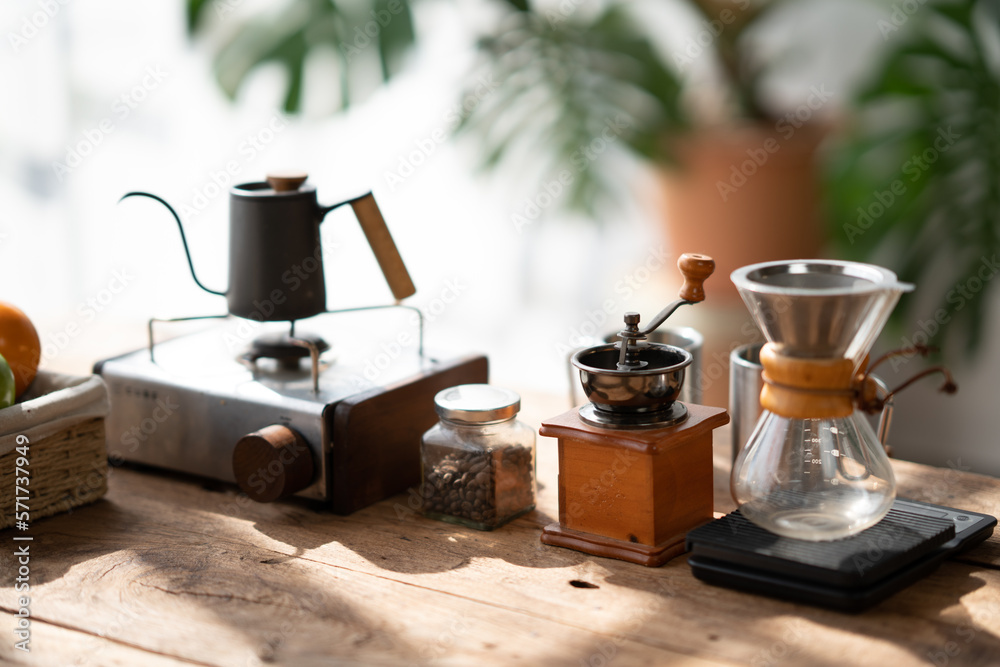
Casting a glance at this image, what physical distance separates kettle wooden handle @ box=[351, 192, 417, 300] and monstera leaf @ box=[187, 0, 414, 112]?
102 centimetres

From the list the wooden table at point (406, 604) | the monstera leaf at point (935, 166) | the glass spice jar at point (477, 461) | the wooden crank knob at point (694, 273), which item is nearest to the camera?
the wooden table at point (406, 604)

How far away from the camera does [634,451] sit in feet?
3.02

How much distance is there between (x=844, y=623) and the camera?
815mm

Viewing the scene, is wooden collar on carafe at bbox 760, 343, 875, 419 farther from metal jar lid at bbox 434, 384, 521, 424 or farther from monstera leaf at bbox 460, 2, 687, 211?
monstera leaf at bbox 460, 2, 687, 211

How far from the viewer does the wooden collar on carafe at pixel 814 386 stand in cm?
85

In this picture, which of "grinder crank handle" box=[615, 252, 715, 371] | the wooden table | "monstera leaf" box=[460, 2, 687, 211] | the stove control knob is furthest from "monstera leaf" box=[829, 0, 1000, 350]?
the stove control knob

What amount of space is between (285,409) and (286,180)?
26cm

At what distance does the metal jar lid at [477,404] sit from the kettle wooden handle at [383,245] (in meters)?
0.16

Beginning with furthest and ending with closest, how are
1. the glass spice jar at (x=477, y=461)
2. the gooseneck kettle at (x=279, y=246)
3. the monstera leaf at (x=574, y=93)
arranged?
the monstera leaf at (x=574, y=93)
the gooseneck kettle at (x=279, y=246)
the glass spice jar at (x=477, y=461)

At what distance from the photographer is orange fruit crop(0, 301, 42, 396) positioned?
108cm

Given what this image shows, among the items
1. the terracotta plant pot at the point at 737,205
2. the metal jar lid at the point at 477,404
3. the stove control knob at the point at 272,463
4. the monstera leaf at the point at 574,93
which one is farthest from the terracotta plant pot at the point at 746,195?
the stove control knob at the point at 272,463

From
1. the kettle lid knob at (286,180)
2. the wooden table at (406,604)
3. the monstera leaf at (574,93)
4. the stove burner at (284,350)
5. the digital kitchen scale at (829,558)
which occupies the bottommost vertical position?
the wooden table at (406,604)

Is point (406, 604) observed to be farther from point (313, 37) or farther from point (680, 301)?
point (313, 37)

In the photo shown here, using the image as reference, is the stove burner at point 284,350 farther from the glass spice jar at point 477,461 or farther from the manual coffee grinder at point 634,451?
the manual coffee grinder at point 634,451
